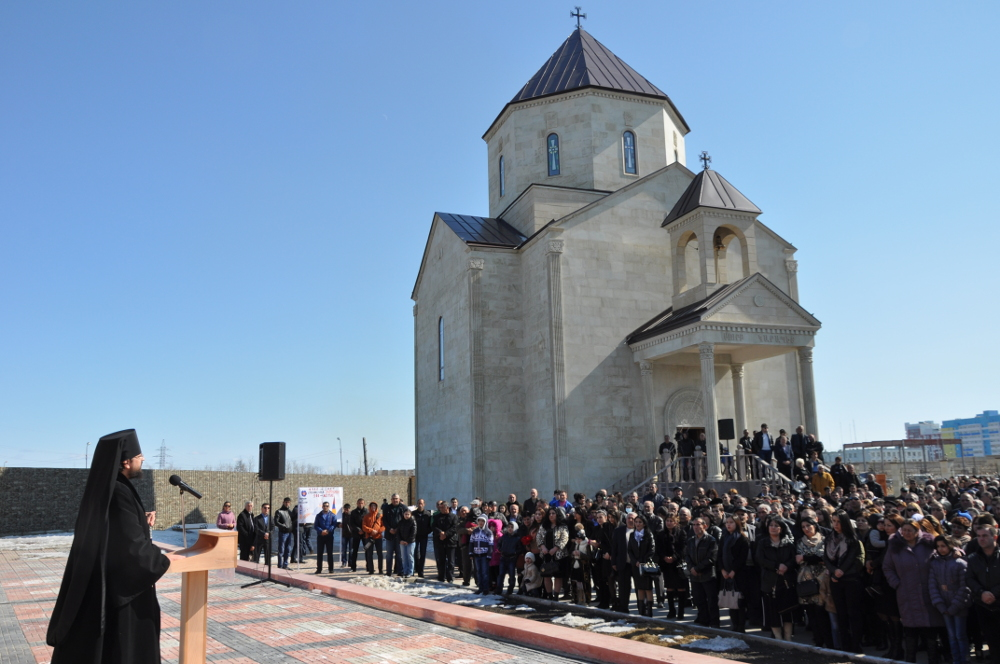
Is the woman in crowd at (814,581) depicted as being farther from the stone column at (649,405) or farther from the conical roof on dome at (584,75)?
the conical roof on dome at (584,75)

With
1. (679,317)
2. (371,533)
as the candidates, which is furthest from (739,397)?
(371,533)

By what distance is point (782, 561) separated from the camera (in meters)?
9.22

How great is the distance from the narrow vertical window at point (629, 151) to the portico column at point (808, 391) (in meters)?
10.5

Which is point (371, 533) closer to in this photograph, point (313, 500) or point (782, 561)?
point (313, 500)

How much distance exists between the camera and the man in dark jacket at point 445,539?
15.9 metres

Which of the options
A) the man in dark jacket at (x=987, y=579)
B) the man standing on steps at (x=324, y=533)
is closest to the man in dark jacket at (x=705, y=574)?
the man in dark jacket at (x=987, y=579)

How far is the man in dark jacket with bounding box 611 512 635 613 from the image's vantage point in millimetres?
11453

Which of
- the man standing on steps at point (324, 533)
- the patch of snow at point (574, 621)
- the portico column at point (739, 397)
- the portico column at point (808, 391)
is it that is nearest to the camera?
the patch of snow at point (574, 621)

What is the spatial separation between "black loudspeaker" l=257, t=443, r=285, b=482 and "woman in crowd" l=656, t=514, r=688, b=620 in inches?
324

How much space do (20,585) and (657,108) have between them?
84.2ft

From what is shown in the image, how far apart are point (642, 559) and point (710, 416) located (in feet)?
32.2

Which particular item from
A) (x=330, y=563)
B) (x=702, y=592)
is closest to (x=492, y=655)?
(x=702, y=592)

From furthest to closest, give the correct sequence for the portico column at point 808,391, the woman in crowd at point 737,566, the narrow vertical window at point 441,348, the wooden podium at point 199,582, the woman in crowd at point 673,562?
the narrow vertical window at point 441,348
the portico column at point 808,391
the woman in crowd at point 673,562
the woman in crowd at point 737,566
the wooden podium at point 199,582

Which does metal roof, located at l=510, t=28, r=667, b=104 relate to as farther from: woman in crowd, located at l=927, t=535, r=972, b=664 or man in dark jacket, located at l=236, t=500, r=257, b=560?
woman in crowd, located at l=927, t=535, r=972, b=664
